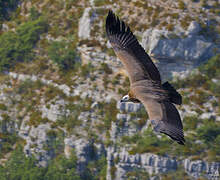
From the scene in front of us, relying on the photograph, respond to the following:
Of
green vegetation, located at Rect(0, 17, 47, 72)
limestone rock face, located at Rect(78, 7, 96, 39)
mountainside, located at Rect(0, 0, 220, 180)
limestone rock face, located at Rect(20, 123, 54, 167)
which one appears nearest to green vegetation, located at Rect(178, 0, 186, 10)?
mountainside, located at Rect(0, 0, 220, 180)

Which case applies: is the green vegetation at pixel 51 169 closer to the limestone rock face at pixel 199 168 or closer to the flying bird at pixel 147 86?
the limestone rock face at pixel 199 168

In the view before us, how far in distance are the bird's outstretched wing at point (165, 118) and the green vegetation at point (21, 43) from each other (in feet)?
84.9

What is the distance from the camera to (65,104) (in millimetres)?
39375

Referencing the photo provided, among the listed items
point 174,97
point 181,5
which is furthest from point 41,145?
point 174,97

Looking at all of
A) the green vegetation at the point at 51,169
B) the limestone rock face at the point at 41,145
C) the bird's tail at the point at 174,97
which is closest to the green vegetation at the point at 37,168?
the green vegetation at the point at 51,169

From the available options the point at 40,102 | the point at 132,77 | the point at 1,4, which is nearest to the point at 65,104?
the point at 40,102

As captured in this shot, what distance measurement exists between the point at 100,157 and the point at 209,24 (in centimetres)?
1128

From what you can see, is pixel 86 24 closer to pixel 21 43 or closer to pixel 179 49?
pixel 21 43

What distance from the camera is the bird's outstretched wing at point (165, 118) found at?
17.4 metres

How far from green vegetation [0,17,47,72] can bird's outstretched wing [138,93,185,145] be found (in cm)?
2589

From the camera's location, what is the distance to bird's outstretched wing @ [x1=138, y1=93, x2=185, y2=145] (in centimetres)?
1739

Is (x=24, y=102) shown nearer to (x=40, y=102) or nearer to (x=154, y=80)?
(x=40, y=102)

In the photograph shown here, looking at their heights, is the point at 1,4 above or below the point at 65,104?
above

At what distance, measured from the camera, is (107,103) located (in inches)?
1499
